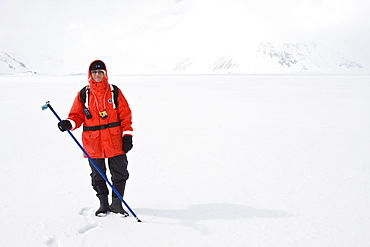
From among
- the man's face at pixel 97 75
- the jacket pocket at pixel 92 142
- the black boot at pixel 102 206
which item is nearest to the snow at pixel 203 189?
the black boot at pixel 102 206

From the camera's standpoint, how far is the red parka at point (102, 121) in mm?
3438

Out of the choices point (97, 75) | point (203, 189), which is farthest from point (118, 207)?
point (97, 75)

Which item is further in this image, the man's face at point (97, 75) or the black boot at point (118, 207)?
the black boot at point (118, 207)

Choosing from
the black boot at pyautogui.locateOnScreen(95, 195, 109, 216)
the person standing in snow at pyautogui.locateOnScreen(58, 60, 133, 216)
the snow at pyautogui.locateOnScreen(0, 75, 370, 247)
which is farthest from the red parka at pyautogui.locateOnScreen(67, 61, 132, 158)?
the snow at pyautogui.locateOnScreen(0, 75, 370, 247)

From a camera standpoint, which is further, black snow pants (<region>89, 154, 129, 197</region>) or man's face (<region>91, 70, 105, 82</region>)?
black snow pants (<region>89, 154, 129, 197</region>)

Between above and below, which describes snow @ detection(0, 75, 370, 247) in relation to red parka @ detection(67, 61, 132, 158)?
Result: below

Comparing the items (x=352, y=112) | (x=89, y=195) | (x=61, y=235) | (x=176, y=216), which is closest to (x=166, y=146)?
(x=89, y=195)

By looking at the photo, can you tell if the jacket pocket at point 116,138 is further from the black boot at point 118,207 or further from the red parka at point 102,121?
the black boot at point 118,207

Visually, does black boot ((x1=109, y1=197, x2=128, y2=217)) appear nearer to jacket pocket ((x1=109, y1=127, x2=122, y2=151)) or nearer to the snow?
the snow

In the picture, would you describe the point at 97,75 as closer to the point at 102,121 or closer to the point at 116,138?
the point at 102,121

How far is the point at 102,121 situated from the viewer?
136 inches

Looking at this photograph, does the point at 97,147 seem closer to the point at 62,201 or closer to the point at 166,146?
the point at 62,201

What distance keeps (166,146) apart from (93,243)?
13.4ft

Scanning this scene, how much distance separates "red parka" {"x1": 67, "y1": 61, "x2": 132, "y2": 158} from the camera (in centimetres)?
344
